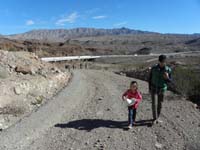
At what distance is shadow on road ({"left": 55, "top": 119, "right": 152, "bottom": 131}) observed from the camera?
1043cm

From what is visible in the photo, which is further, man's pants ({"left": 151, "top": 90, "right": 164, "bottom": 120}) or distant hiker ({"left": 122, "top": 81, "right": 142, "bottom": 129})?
man's pants ({"left": 151, "top": 90, "right": 164, "bottom": 120})

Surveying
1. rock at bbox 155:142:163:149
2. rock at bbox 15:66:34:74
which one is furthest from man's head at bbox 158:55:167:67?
rock at bbox 15:66:34:74

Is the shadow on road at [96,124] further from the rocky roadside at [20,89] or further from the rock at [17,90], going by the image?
the rock at [17,90]

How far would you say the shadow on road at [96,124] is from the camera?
1043 centimetres

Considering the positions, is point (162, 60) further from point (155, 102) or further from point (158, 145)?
point (158, 145)

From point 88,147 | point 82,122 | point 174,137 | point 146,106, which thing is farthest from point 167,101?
point 88,147

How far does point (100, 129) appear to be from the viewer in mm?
10125

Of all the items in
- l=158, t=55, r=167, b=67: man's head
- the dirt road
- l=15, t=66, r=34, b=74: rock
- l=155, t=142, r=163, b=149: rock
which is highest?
l=158, t=55, r=167, b=67: man's head

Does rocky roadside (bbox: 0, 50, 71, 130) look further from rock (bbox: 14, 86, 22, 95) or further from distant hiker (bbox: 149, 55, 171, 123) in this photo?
distant hiker (bbox: 149, 55, 171, 123)

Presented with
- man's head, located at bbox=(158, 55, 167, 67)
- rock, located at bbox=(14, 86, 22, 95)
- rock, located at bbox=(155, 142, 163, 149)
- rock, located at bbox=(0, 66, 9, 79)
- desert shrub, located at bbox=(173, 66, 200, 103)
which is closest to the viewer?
rock, located at bbox=(155, 142, 163, 149)

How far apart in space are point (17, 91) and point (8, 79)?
157 cm

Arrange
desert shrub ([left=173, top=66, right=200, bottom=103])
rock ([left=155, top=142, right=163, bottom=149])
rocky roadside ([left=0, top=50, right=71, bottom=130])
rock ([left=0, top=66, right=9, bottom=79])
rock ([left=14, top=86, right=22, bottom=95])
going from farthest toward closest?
1. rock ([left=0, top=66, right=9, bottom=79])
2. desert shrub ([left=173, top=66, right=200, bottom=103])
3. rock ([left=14, top=86, right=22, bottom=95])
4. rocky roadside ([left=0, top=50, right=71, bottom=130])
5. rock ([left=155, top=142, right=163, bottom=149])

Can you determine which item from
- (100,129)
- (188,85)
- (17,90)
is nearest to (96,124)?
(100,129)

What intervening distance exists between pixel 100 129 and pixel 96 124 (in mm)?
675
